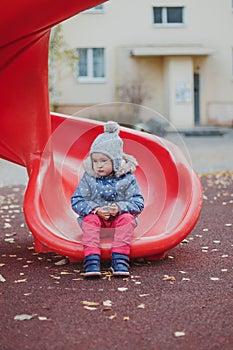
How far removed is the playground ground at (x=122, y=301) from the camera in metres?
3.46

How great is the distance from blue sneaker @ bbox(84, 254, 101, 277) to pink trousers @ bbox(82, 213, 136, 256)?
4 cm

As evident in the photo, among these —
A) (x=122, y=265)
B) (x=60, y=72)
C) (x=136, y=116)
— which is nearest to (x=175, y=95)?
(x=60, y=72)

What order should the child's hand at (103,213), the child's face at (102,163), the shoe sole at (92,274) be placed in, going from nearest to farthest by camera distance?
the shoe sole at (92,274)
the child's hand at (103,213)
the child's face at (102,163)

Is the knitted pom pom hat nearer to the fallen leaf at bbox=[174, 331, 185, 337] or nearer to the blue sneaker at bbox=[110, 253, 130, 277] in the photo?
the blue sneaker at bbox=[110, 253, 130, 277]

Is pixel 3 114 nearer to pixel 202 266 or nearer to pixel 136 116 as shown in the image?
pixel 136 116

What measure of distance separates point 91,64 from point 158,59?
2.59 meters

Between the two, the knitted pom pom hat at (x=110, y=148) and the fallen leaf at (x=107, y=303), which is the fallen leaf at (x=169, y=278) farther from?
the knitted pom pom hat at (x=110, y=148)

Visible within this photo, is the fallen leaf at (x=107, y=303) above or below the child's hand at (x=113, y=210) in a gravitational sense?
below

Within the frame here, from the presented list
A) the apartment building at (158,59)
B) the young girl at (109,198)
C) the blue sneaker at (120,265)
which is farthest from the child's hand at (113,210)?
the apartment building at (158,59)

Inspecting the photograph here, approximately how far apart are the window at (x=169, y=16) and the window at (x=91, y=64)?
251 cm

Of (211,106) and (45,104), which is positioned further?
(211,106)

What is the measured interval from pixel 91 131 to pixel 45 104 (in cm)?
85

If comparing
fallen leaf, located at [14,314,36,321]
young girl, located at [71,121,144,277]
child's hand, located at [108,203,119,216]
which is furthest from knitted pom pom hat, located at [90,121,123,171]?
fallen leaf, located at [14,314,36,321]

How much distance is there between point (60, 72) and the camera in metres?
26.2
